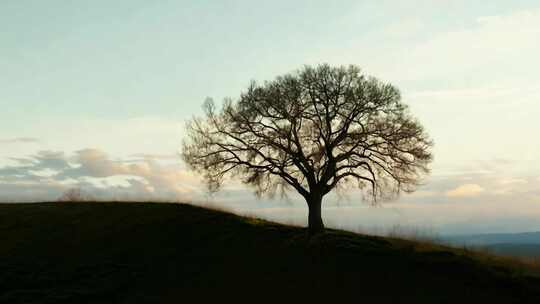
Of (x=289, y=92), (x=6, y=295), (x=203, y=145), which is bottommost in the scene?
(x=6, y=295)

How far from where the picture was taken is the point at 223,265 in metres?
27.8

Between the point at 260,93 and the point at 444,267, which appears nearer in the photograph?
the point at 444,267

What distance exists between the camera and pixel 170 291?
24453mm

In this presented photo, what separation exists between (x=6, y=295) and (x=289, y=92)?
2078 centimetres

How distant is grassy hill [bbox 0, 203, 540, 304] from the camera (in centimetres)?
2334

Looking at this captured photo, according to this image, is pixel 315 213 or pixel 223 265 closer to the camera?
pixel 223 265

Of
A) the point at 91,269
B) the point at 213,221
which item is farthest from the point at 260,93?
the point at 91,269

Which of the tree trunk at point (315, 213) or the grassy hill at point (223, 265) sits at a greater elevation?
the tree trunk at point (315, 213)

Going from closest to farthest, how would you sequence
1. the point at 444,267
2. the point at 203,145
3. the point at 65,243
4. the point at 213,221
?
the point at 444,267 → the point at 65,243 → the point at 213,221 → the point at 203,145

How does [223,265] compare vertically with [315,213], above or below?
below

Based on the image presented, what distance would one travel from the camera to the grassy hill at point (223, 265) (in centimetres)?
2334

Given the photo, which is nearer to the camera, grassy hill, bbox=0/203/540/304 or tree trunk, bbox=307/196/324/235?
grassy hill, bbox=0/203/540/304

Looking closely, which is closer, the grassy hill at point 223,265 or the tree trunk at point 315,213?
the grassy hill at point 223,265

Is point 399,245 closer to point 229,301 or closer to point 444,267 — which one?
point 444,267
